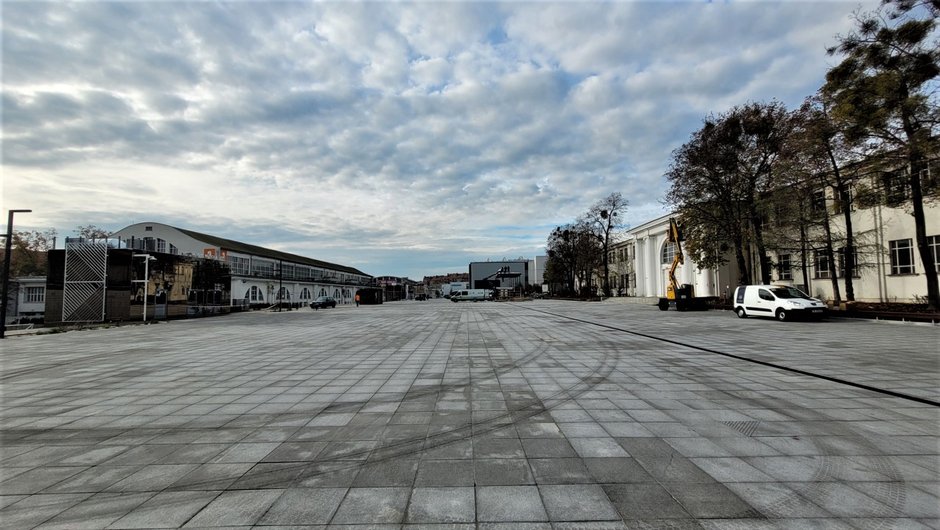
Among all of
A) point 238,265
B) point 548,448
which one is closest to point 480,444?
point 548,448

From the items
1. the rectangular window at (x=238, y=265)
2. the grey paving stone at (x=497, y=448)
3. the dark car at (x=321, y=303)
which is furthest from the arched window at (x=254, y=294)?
the grey paving stone at (x=497, y=448)

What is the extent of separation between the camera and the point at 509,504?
327cm

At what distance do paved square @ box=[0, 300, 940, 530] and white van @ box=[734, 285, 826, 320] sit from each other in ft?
37.8

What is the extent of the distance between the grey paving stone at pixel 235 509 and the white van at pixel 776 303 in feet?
78.1

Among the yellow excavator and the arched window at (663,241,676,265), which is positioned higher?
the arched window at (663,241,676,265)

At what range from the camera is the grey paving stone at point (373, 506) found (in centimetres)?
306

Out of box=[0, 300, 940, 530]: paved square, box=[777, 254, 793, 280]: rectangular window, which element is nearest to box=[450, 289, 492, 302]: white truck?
box=[777, 254, 793, 280]: rectangular window

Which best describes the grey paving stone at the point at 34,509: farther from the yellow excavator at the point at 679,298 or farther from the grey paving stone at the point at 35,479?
the yellow excavator at the point at 679,298

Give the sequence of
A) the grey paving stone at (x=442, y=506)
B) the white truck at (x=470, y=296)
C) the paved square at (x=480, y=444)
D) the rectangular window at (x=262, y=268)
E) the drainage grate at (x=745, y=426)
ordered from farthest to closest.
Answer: the white truck at (x=470, y=296) → the rectangular window at (x=262, y=268) → the drainage grate at (x=745, y=426) → the paved square at (x=480, y=444) → the grey paving stone at (x=442, y=506)

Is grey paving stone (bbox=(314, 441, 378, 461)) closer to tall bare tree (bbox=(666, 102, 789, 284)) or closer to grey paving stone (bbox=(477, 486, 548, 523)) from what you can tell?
grey paving stone (bbox=(477, 486, 548, 523))

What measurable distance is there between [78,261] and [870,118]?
42.2 m

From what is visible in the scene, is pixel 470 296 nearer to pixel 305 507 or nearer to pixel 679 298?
pixel 679 298

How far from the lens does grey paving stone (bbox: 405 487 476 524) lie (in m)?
3.06

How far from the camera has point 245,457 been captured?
4336 mm
